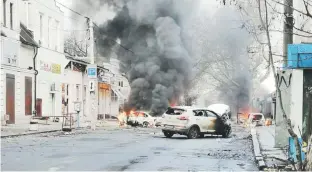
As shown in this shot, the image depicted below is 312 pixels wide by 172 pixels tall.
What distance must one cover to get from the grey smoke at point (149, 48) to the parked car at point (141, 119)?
11.6 feet

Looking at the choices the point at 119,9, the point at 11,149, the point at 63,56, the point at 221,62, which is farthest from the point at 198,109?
the point at 221,62

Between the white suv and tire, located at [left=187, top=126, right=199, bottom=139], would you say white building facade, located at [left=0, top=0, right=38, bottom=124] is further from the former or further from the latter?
tire, located at [left=187, top=126, right=199, bottom=139]

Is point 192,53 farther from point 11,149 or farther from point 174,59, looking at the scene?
point 11,149

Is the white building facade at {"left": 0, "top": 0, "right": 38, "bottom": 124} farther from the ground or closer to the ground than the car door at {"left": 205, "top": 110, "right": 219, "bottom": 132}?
farther from the ground

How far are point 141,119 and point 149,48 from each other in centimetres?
833

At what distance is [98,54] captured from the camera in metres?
49.2

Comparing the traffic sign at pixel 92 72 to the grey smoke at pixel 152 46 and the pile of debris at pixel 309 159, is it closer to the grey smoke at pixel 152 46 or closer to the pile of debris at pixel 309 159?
the grey smoke at pixel 152 46

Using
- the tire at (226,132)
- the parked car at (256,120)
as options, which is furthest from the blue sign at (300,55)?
the parked car at (256,120)

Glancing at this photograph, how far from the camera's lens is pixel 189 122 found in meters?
24.2

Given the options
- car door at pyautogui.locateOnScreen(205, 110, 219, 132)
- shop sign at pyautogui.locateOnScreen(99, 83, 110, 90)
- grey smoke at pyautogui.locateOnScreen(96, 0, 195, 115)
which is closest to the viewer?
car door at pyautogui.locateOnScreen(205, 110, 219, 132)

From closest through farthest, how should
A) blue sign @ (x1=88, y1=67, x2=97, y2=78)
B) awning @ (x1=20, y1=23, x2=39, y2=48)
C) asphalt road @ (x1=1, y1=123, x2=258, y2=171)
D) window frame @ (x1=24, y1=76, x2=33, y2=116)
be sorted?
asphalt road @ (x1=1, y1=123, x2=258, y2=171)
blue sign @ (x1=88, y1=67, x2=97, y2=78)
awning @ (x1=20, y1=23, x2=39, y2=48)
window frame @ (x1=24, y1=76, x2=33, y2=116)

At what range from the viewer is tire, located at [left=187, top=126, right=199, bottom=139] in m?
24.2

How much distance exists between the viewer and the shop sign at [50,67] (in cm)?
3649

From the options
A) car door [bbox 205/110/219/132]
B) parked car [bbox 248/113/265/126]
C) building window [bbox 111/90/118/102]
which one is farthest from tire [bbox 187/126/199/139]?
building window [bbox 111/90/118/102]
